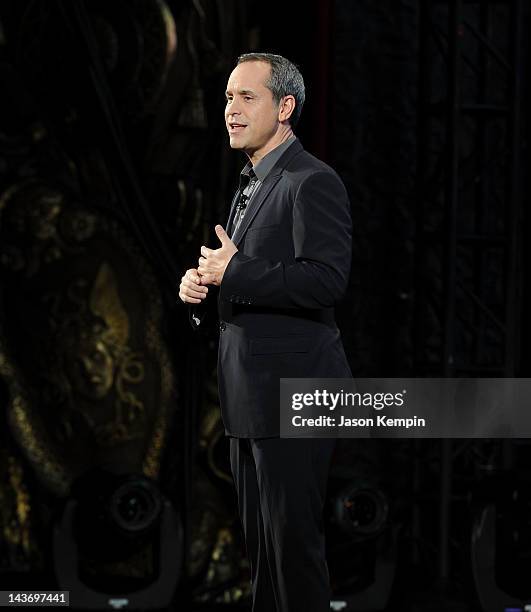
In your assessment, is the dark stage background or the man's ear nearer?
the man's ear

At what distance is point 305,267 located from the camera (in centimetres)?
191

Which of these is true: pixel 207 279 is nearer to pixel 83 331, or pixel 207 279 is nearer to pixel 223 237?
pixel 223 237

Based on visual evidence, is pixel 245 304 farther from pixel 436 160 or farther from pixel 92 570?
pixel 436 160

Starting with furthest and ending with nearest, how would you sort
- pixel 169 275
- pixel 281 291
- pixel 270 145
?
pixel 169 275
pixel 270 145
pixel 281 291

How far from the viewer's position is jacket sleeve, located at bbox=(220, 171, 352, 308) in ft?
6.26

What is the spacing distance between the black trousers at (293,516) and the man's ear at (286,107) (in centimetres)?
52

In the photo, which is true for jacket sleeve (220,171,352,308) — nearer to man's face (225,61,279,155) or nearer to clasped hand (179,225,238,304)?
clasped hand (179,225,238,304)

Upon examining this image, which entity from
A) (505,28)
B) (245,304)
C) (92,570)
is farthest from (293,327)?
(505,28)

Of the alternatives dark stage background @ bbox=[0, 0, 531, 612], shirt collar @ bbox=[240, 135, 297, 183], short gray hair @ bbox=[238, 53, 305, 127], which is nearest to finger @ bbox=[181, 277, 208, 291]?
shirt collar @ bbox=[240, 135, 297, 183]

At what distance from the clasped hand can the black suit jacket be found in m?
0.02


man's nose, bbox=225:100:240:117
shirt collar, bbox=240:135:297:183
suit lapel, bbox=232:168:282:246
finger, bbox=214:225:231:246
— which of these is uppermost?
man's nose, bbox=225:100:240:117

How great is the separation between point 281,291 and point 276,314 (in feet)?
0.29

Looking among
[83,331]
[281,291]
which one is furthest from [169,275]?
[281,291]

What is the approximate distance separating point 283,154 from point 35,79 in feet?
7.20
